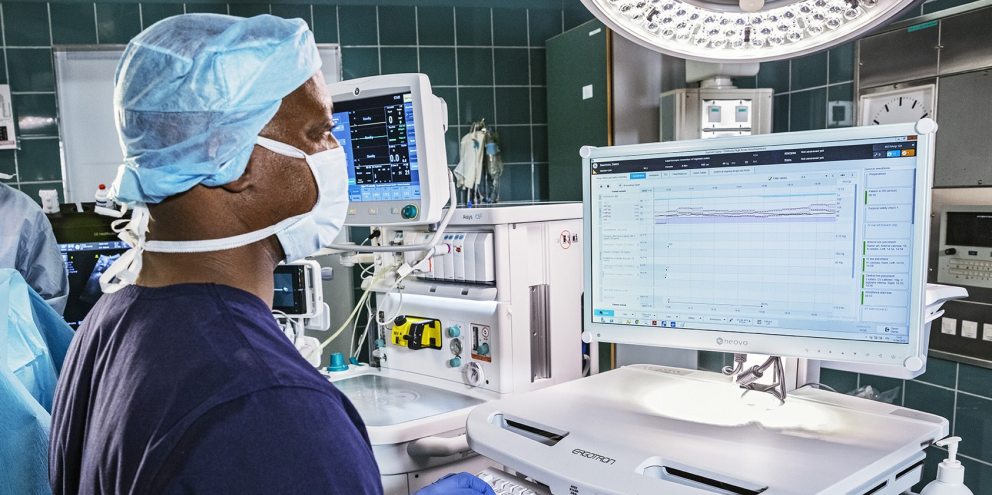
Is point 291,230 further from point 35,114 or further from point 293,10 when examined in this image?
point 35,114

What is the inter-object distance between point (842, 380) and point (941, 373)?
42 centimetres

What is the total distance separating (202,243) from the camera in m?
0.69

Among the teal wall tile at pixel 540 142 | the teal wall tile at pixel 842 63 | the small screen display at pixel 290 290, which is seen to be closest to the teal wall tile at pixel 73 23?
the teal wall tile at pixel 540 142

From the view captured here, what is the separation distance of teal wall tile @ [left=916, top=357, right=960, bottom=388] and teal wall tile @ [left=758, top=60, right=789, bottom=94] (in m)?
1.52

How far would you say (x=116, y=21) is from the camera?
3.73 metres

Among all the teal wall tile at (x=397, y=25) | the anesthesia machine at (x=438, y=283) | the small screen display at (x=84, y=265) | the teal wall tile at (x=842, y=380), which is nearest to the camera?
the anesthesia machine at (x=438, y=283)

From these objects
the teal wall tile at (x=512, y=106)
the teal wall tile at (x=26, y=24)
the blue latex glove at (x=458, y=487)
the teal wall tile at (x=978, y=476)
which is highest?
the teal wall tile at (x=26, y=24)

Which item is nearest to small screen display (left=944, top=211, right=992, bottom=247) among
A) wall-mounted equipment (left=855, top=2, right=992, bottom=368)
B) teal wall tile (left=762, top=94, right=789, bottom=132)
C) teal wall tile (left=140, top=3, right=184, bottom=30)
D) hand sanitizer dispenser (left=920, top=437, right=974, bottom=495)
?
wall-mounted equipment (left=855, top=2, right=992, bottom=368)

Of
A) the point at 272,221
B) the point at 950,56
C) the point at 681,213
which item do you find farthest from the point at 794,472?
the point at 950,56

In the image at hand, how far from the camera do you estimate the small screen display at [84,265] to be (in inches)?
106

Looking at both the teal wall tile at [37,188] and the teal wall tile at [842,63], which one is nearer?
the teal wall tile at [842,63]

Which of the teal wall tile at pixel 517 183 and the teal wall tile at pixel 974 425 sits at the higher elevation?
the teal wall tile at pixel 517 183

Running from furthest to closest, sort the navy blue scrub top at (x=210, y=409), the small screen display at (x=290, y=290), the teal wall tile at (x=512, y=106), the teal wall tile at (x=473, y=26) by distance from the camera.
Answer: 1. the teal wall tile at (x=512, y=106)
2. the teal wall tile at (x=473, y=26)
3. the small screen display at (x=290, y=290)
4. the navy blue scrub top at (x=210, y=409)

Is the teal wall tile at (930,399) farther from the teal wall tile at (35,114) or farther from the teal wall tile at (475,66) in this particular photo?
the teal wall tile at (35,114)
